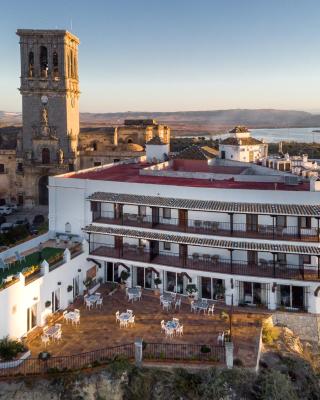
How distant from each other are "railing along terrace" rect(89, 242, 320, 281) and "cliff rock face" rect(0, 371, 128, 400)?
30.1ft

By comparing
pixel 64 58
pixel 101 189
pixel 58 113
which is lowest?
pixel 101 189

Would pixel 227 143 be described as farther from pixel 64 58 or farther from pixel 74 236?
pixel 64 58

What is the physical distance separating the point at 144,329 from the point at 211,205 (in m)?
8.19

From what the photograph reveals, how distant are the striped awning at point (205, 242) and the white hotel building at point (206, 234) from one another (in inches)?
2.2

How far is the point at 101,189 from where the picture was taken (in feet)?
106

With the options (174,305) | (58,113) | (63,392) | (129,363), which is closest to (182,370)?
(129,363)

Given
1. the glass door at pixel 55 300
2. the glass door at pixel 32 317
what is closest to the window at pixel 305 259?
the glass door at pixel 55 300

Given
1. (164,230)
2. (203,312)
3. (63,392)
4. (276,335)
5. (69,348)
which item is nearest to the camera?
(63,392)

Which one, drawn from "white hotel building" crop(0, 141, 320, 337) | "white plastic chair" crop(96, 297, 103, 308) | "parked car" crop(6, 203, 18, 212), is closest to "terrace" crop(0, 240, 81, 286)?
"white hotel building" crop(0, 141, 320, 337)

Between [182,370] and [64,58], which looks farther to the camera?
[64,58]

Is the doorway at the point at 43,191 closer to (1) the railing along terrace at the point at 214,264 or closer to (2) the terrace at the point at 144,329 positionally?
(1) the railing along terrace at the point at 214,264

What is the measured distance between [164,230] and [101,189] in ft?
18.5

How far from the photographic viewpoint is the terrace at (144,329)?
23.5 meters

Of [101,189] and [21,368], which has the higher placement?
[101,189]
